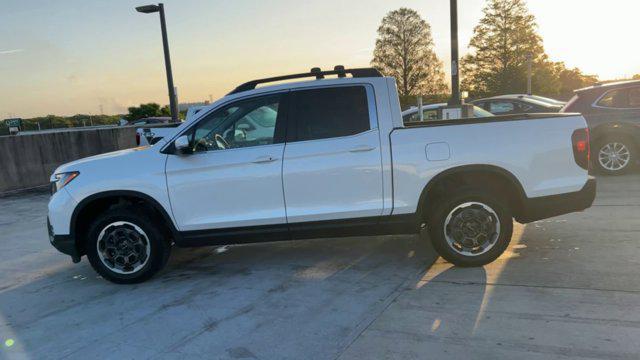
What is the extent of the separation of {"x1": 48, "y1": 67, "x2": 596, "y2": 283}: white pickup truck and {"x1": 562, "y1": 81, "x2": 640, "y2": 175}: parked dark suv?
4.43 m

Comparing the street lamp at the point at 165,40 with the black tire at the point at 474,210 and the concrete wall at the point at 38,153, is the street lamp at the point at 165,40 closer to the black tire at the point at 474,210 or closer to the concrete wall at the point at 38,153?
the concrete wall at the point at 38,153

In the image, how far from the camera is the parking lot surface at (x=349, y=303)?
3211 mm

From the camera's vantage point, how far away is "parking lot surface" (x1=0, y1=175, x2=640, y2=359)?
3211mm

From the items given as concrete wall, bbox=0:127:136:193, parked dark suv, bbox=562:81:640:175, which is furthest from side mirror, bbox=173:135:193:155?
concrete wall, bbox=0:127:136:193

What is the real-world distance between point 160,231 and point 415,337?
273 cm

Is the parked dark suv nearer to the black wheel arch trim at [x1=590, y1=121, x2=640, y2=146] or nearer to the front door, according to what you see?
the black wheel arch trim at [x1=590, y1=121, x2=640, y2=146]

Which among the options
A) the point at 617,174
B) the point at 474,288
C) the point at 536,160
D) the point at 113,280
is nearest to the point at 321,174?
the point at 474,288

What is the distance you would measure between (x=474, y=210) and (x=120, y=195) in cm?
337

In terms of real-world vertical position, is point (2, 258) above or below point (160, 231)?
below

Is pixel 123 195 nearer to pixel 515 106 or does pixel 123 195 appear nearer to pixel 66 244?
pixel 66 244

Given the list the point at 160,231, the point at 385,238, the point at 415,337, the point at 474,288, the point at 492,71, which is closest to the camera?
the point at 415,337

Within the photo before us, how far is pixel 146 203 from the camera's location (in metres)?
4.72

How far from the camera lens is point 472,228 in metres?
4.45

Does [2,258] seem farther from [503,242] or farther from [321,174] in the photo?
[503,242]
